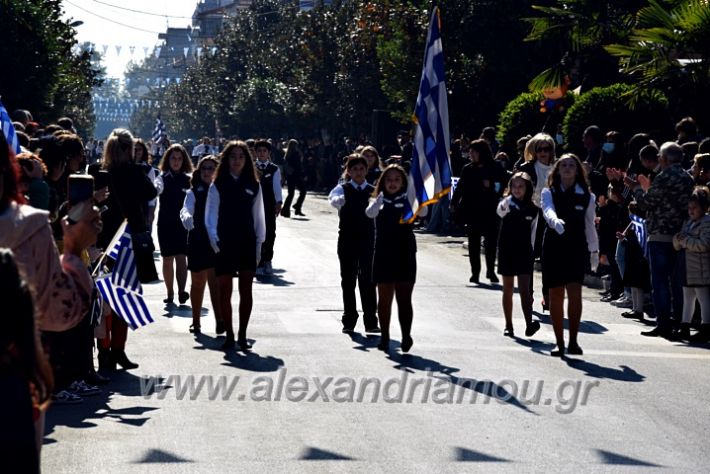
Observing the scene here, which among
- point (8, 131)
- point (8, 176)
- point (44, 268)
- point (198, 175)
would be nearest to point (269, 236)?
point (198, 175)

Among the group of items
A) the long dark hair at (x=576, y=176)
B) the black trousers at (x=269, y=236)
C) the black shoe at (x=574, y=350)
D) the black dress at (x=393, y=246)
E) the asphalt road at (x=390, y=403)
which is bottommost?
the asphalt road at (x=390, y=403)

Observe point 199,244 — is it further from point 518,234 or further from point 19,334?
point 19,334

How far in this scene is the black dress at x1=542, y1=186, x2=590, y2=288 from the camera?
12.3 meters

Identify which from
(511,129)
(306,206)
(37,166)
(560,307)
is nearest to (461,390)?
(560,307)

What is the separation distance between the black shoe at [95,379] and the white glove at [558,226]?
397cm

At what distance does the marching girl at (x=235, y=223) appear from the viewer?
495 inches

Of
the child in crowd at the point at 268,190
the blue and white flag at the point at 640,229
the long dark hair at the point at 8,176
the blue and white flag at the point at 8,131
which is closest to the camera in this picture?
the long dark hair at the point at 8,176

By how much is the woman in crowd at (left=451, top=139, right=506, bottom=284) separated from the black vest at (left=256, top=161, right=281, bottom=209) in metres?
2.38

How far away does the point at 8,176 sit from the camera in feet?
16.8

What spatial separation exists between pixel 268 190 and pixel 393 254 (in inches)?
241

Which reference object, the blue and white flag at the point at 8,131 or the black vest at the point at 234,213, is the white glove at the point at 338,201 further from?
the blue and white flag at the point at 8,131

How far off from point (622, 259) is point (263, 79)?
59.5 metres

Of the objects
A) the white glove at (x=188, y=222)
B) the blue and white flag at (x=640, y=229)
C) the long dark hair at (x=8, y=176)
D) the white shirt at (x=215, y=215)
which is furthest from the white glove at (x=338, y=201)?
the long dark hair at (x=8, y=176)

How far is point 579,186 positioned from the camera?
40.9 ft
